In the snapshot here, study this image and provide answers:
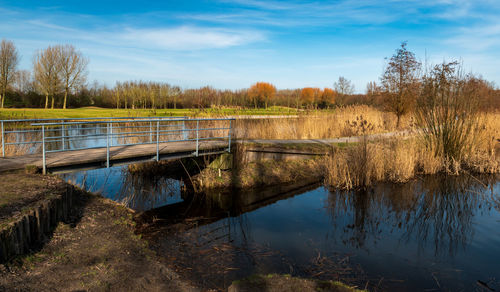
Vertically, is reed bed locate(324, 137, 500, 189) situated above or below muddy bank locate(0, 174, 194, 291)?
above

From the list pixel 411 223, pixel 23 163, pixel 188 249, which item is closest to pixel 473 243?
pixel 411 223

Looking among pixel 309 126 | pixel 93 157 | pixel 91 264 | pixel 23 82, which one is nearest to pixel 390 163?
pixel 309 126

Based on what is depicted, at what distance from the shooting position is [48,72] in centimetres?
3581

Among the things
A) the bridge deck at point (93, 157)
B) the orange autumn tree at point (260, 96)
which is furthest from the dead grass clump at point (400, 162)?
the orange autumn tree at point (260, 96)

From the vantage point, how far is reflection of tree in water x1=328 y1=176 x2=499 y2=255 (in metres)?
6.10

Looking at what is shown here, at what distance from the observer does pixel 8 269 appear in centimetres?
359

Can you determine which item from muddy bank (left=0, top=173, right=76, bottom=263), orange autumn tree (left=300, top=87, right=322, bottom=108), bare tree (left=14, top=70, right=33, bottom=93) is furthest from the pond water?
bare tree (left=14, top=70, right=33, bottom=93)

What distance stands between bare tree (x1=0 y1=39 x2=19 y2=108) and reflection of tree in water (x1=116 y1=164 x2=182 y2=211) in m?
32.5

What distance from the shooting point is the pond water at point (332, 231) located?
4.74 meters

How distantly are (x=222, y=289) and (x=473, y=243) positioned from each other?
4.66 metres

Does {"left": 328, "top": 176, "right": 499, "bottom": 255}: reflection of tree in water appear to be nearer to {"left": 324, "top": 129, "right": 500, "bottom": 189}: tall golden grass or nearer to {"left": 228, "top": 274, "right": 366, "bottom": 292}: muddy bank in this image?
{"left": 324, "top": 129, "right": 500, "bottom": 189}: tall golden grass

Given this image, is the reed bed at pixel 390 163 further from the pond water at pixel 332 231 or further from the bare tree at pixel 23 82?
the bare tree at pixel 23 82

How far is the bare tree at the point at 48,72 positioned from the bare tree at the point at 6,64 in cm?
198

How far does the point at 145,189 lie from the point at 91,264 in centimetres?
490
